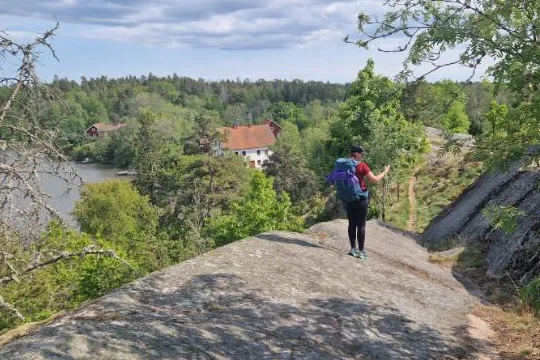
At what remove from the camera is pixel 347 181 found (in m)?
10.2

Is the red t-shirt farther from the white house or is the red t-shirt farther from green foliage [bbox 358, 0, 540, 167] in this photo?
the white house

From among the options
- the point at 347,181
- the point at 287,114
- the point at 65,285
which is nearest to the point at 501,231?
the point at 347,181

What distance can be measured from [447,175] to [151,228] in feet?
86.4

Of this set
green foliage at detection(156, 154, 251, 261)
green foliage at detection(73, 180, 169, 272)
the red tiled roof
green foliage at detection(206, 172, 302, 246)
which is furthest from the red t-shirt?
the red tiled roof

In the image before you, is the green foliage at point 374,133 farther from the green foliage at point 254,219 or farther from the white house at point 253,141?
the white house at point 253,141

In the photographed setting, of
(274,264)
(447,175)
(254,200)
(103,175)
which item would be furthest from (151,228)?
(103,175)

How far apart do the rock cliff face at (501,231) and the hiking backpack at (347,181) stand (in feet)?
10.2

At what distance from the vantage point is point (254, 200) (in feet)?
107

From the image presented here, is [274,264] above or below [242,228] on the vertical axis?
above

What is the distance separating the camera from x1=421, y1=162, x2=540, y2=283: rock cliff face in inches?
459

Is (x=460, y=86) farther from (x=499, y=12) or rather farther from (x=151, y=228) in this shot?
(x=151, y=228)

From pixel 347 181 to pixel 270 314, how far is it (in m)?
3.84

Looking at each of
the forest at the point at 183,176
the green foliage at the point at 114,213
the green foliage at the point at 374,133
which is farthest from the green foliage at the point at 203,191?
the green foliage at the point at 374,133

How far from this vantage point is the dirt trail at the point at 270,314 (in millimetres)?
5695
